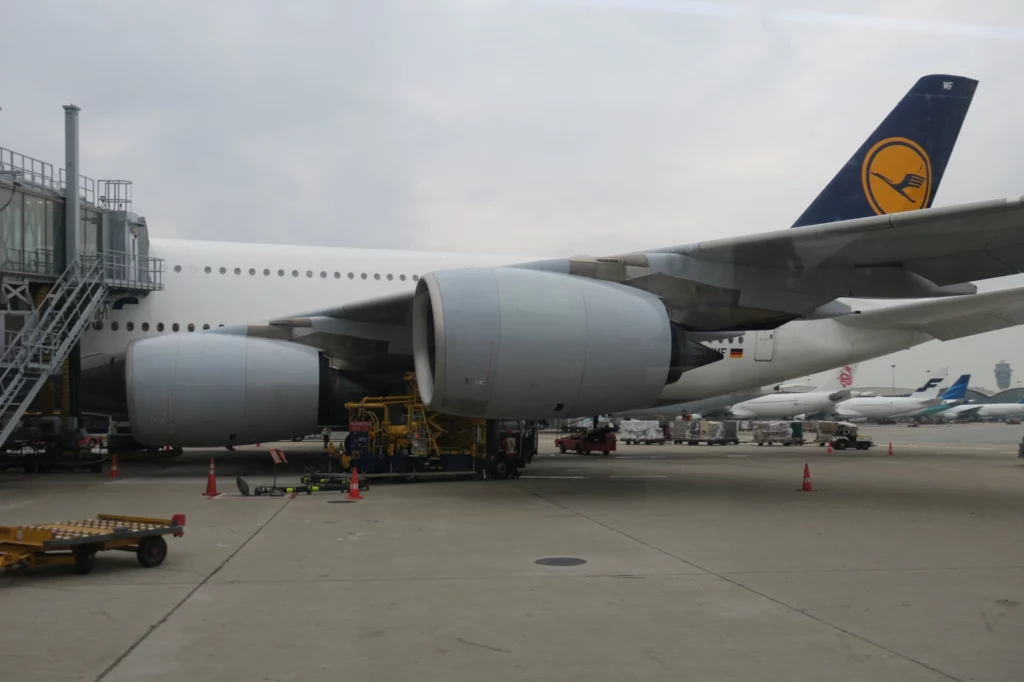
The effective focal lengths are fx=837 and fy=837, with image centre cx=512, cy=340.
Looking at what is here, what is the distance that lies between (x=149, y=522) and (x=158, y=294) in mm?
10388

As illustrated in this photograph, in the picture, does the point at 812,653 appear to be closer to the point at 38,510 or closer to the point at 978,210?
the point at 978,210

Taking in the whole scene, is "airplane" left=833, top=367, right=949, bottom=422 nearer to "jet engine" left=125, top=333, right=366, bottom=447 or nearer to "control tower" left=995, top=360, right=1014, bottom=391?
"control tower" left=995, top=360, right=1014, bottom=391

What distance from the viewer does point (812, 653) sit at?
4250 millimetres

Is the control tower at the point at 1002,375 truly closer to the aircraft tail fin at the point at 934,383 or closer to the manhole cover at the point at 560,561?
the aircraft tail fin at the point at 934,383

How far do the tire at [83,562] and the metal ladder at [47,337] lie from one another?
727 cm

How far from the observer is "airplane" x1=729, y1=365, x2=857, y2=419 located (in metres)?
47.3

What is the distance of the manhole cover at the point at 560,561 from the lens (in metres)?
6.54

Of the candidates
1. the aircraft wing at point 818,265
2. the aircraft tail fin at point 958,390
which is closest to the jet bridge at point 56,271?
the aircraft wing at point 818,265

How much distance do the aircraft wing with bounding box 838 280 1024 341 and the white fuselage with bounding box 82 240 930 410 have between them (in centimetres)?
26

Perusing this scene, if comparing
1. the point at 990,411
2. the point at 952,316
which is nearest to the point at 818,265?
the point at 952,316

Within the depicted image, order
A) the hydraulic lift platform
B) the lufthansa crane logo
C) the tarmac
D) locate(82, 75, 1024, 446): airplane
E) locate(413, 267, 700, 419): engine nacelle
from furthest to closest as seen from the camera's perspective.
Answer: the lufthansa crane logo, locate(82, 75, 1024, 446): airplane, locate(413, 267, 700, 419): engine nacelle, the hydraulic lift platform, the tarmac

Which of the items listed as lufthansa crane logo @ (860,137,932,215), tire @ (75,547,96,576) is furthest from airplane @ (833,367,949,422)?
tire @ (75,547,96,576)

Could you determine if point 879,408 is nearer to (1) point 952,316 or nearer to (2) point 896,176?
(1) point 952,316

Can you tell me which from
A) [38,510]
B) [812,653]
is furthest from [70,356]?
[812,653]
